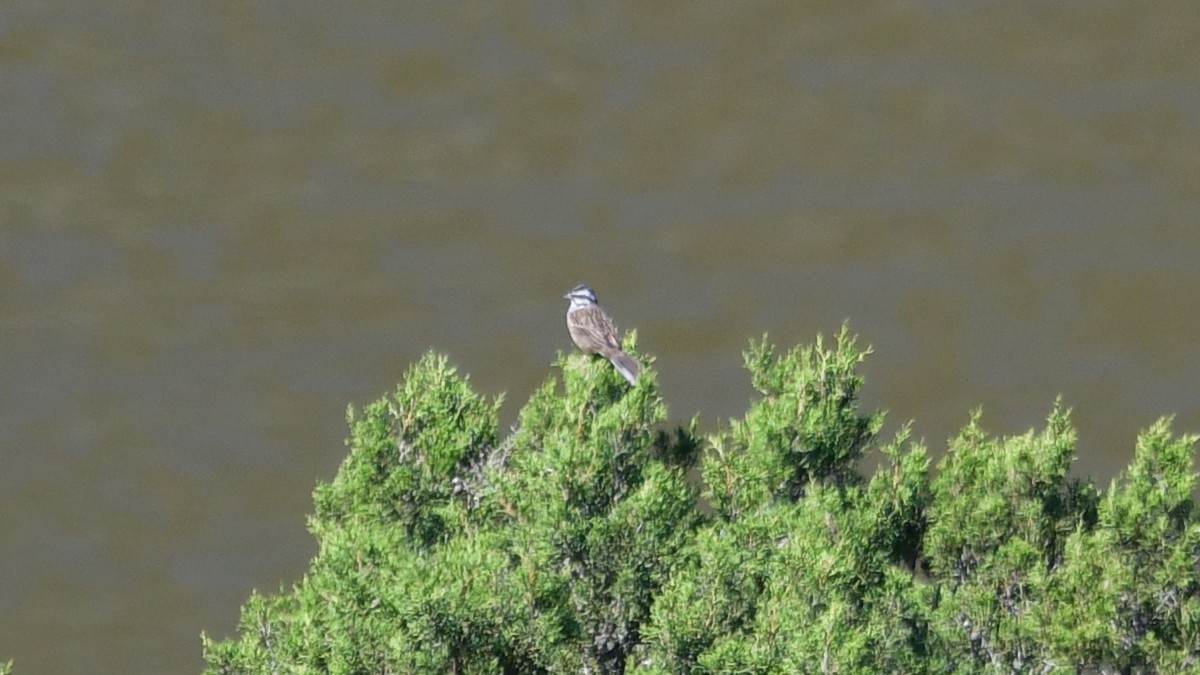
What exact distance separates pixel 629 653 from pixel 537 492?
1.16 metres

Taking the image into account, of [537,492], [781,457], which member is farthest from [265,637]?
[781,457]

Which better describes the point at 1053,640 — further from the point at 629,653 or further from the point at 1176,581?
the point at 629,653

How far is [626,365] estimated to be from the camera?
49.6ft

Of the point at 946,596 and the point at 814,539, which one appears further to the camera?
the point at 946,596

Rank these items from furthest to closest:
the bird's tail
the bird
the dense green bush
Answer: the bird < the bird's tail < the dense green bush

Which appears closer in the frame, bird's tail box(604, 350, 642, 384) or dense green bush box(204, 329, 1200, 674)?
dense green bush box(204, 329, 1200, 674)

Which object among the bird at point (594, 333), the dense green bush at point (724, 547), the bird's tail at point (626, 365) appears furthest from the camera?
the bird at point (594, 333)

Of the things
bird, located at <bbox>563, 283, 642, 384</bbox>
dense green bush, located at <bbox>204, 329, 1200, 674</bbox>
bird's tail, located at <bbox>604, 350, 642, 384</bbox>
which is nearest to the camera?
dense green bush, located at <bbox>204, 329, 1200, 674</bbox>

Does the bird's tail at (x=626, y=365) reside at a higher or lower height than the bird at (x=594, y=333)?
lower

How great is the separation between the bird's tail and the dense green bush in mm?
179

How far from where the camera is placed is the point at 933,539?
50.1 feet

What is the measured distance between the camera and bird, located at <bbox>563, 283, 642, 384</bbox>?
15.1 metres

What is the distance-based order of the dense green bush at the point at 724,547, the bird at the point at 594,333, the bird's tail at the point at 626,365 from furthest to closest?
the bird at the point at 594,333 < the bird's tail at the point at 626,365 < the dense green bush at the point at 724,547

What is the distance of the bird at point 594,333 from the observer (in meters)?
15.1
